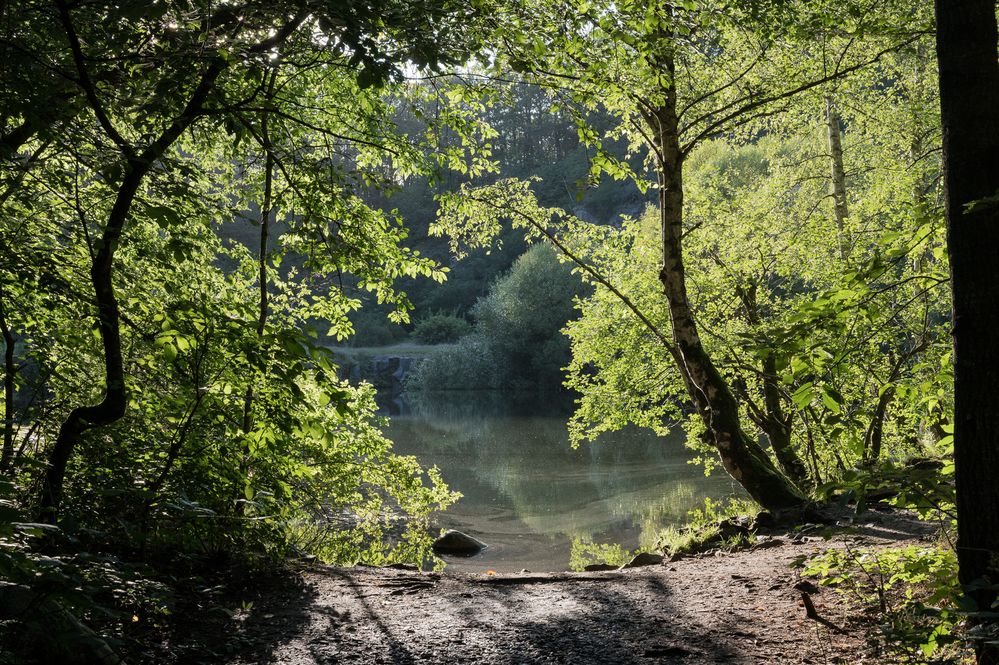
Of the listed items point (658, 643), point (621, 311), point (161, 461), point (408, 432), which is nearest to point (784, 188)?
point (621, 311)

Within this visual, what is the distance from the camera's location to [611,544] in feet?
38.5

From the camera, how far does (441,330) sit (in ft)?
163

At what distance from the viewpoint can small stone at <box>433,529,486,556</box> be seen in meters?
11.5

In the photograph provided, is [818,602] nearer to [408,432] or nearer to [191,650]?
[191,650]

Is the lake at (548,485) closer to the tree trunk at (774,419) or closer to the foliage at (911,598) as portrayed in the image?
the tree trunk at (774,419)

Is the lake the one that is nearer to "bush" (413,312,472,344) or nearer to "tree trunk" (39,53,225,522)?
"tree trunk" (39,53,225,522)

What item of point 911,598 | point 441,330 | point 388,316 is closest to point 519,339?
point 441,330

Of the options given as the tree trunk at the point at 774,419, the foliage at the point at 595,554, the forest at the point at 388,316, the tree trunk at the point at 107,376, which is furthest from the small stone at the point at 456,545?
the tree trunk at the point at 107,376

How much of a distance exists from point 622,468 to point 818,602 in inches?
589

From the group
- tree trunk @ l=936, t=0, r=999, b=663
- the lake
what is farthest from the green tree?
the lake

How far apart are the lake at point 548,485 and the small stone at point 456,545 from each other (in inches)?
8.9

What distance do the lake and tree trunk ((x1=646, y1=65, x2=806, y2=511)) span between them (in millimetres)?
3313

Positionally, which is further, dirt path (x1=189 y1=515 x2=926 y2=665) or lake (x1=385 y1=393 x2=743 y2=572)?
lake (x1=385 y1=393 x2=743 y2=572)

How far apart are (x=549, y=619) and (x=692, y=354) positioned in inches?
155
